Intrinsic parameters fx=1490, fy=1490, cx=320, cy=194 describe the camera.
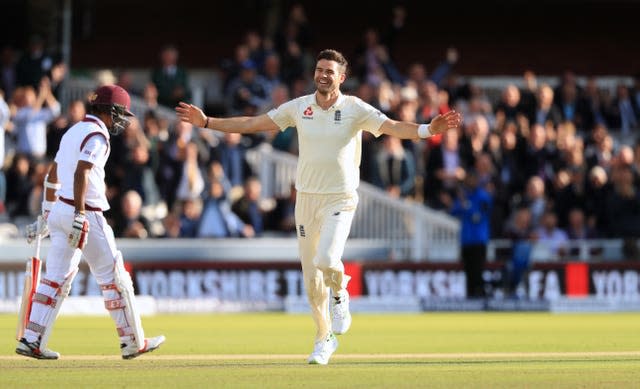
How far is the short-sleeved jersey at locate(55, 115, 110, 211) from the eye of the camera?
36.3 ft

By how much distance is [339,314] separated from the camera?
1171cm

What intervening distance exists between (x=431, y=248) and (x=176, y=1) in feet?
34.4

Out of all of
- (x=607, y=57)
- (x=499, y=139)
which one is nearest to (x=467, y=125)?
(x=499, y=139)

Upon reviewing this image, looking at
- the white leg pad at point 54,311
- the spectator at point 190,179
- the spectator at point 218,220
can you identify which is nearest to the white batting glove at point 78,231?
the white leg pad at point 54,311

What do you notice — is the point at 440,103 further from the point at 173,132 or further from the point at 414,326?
the point at 414,326

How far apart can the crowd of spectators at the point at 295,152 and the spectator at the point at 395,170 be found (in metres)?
0.02

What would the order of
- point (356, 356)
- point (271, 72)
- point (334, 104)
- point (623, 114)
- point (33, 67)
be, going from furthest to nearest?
→ point (623, 114) < point (271, 72) < point (33, 67) < point (356, 356) < point (334, 104)

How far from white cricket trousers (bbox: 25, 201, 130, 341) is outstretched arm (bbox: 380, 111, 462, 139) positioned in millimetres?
2315

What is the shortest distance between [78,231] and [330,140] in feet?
6.81

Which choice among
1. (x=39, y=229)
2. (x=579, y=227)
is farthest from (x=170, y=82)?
(x=39, y=229)

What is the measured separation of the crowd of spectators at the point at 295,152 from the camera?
2266 cm

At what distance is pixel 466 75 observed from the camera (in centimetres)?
3011

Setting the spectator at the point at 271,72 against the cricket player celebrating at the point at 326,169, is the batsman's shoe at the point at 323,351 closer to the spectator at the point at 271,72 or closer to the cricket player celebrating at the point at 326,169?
the cricket player celebrating at the point at 326,169

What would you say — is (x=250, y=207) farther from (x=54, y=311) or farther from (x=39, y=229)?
(x=54, y=311)
